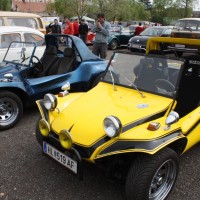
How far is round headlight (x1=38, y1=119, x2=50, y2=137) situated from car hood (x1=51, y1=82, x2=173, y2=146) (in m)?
0.07

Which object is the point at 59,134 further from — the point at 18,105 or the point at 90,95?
the point at 18,105

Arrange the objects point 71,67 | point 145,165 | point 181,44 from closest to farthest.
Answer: point 145,165, point 181,44, point 71,67

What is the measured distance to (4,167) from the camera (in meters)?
3.37

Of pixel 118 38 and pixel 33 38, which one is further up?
pixel 33 38

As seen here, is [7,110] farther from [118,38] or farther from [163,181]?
[118,38]

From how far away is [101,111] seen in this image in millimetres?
3082

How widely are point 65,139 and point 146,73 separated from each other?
1.34m

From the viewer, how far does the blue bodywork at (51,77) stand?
4539 millimetres

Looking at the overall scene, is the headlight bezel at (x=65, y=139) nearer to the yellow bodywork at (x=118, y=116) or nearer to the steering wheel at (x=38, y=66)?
the yellow bodywork at (x=118, y=116)

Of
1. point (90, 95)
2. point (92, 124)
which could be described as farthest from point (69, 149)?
point (90, 95)

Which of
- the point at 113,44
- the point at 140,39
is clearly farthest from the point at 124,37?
the point at 140,39

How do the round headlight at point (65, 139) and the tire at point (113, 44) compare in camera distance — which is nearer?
the round headlight at point (65, 139)

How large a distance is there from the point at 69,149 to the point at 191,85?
5.71 feet

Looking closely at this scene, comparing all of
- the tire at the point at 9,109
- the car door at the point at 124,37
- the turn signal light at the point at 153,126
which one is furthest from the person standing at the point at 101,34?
the car door at the point at 124,37
